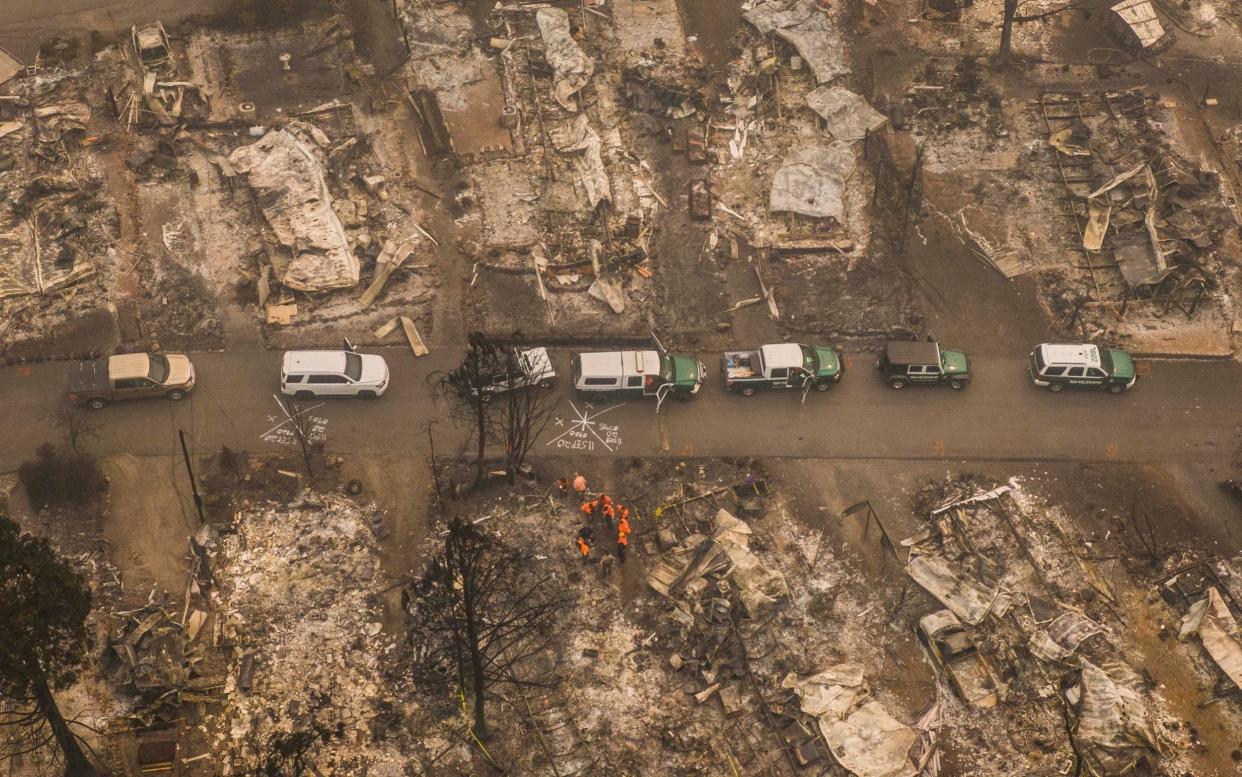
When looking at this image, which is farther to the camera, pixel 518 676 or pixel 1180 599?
pixel 1180 599

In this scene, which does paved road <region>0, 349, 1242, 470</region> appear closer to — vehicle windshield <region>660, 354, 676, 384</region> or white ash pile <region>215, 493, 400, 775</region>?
vehicle windshield <region>660, 354, 676, 384</region>

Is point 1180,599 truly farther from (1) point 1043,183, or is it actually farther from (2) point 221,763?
(2) point 221,763

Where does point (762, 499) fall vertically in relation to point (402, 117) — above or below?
below

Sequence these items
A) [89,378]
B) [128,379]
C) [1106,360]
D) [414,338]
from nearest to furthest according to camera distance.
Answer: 1. [128,379]
2. [89,378]
3. [1106,360]
4. [414,338]

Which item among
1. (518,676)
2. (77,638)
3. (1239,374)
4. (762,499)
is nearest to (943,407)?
(762,499)

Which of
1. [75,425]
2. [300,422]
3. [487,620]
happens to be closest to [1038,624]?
[487,620]

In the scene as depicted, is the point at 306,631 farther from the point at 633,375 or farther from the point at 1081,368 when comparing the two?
the point at 1081,368

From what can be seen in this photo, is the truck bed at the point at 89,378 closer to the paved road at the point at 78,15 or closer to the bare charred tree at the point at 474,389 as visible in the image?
the bare charred tree at the point at 474,389
